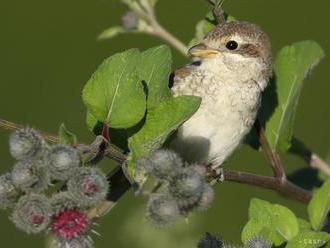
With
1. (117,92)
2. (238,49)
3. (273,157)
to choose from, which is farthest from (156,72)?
(238,49)

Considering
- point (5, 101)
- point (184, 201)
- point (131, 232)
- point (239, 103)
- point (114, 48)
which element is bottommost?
point (5, 101)

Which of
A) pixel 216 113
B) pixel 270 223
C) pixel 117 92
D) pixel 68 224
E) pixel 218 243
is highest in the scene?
pixel 117 92

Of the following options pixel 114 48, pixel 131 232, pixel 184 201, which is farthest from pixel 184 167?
pixel 114 48

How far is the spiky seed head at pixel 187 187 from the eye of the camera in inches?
70.8

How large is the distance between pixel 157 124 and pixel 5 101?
3871mm

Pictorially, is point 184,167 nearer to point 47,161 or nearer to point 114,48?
point 47,161

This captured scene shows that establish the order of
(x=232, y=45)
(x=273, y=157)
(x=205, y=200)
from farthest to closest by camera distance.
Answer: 1. (x=232, y=45)
2. (x=273, y=157)
3. (x=205, y=200)

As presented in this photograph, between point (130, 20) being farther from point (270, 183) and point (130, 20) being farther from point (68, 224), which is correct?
point (68, 224)

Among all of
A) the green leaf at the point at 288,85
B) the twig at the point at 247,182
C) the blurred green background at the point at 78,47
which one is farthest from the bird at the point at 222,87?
the blurred green background at the point at 78,47

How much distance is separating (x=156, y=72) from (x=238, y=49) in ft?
3.62

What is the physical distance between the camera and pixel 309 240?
210 cm

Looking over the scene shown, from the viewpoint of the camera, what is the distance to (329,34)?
586 centimetres

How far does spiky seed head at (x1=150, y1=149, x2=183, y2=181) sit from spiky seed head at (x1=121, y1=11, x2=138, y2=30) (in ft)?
4.54

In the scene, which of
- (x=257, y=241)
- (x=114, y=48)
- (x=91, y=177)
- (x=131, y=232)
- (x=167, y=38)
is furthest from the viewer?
(x=114, y=48)
